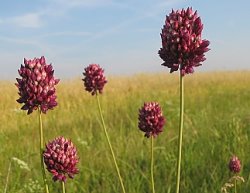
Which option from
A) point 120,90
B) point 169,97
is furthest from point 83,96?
point 169,97

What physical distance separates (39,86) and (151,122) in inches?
63.3

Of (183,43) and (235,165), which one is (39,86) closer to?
(183,43)

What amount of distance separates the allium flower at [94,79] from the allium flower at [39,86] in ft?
7.74

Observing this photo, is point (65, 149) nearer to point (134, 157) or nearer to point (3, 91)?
point (134, 157)

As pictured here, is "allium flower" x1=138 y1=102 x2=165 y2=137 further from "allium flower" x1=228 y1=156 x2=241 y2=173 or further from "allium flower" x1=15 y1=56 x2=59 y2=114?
"allium flower" x1=15 y1=56 x2=59 y2=114

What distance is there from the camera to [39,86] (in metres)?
3.21

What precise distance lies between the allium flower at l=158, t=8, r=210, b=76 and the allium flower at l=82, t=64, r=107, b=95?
2118 millimetres

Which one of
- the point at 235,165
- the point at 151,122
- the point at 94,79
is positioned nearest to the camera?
the point at 151,122

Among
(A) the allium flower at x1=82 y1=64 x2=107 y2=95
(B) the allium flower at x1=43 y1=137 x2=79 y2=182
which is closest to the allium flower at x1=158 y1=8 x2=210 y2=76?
(B) the allium flower at x1=43 y1=137 x2=79 y2=182

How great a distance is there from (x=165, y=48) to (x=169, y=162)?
12.7ft

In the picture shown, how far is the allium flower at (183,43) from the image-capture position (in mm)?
3484

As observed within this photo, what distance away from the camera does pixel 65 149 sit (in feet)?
10.9

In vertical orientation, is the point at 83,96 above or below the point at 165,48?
below

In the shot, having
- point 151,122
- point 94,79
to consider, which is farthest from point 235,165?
point 94,79
